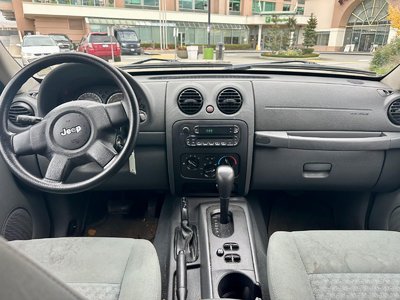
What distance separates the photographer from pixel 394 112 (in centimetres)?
188

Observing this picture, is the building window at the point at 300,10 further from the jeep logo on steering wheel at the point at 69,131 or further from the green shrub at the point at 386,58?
the jeep logo on steering wheel at the point at 69,131

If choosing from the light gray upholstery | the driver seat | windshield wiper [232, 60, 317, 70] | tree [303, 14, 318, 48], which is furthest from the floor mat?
tree [303, 14, 318, 48]

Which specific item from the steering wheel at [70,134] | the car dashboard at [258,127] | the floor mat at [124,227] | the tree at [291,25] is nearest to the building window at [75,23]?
the tree at [291,25]

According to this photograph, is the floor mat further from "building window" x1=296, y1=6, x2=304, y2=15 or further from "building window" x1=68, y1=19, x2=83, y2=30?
"building window" x1=68, y1=19, x2=83, y2=30

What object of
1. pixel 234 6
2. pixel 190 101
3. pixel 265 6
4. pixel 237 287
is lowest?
pixel 237 287

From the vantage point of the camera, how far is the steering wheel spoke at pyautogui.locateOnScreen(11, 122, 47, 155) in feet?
4.84

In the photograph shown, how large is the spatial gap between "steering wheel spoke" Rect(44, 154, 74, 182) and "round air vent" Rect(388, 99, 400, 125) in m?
1.73

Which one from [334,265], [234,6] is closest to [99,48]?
[334,265]

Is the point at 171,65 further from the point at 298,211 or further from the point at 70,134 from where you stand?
the point at 298,211

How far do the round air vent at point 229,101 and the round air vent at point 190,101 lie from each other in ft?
0.36

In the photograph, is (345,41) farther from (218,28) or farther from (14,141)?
(14,141)

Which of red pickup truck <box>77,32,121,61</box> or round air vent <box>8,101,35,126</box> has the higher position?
red pickup truck <box>77,32,121,61</box>

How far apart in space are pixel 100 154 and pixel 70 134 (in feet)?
0.52

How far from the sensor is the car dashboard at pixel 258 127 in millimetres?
1813
